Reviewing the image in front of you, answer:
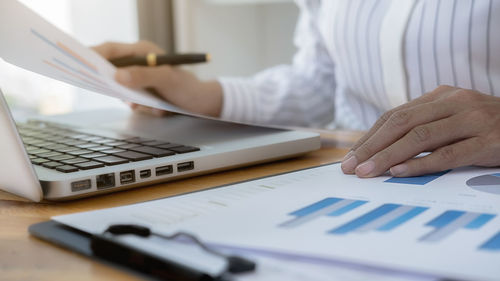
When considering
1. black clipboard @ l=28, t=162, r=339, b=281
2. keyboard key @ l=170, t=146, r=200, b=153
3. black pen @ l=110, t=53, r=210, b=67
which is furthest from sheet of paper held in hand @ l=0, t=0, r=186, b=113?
black pen @ l=110, t=53, r=210, b=67

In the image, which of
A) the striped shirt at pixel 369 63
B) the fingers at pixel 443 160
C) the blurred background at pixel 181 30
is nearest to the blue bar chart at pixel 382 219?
the fingers at pixel 443 160

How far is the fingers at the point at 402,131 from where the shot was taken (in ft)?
1.52

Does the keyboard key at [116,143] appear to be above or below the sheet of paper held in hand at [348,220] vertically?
above

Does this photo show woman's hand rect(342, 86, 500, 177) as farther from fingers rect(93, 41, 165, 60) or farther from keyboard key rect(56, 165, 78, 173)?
fingers rect(93, 41, 165, 60)

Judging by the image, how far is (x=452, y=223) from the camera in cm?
31

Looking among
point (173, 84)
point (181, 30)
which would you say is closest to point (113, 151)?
point (173, 84)

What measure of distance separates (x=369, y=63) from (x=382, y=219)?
0.63m

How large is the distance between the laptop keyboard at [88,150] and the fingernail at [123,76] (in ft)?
0.43

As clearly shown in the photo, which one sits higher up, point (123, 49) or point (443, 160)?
point (123, 49)

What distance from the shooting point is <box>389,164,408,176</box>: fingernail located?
0.44m

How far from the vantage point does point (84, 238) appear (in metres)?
0.33

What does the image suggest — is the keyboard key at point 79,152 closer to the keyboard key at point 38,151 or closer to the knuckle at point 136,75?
the keyboard key at point 38,151

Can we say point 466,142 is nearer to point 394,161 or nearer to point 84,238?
point 394,161

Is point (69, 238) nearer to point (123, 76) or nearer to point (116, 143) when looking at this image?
point (116, 143)
